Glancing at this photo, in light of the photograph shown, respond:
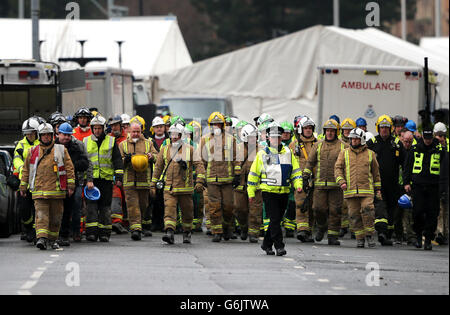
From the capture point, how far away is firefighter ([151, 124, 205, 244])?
1833 centimetres

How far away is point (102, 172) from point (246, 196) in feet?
7.75

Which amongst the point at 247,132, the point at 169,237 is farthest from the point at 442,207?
the point at 169,237

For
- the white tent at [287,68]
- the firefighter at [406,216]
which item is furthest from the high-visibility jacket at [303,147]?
the white tent at [287,68]

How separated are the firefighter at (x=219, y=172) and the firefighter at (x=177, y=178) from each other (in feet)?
1.22

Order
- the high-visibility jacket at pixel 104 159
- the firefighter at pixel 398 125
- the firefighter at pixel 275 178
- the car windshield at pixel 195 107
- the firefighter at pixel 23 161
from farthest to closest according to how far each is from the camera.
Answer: the car windshield at pixel 195 107 < the firefighter at pixel 398 125 < the high-visibility jacket at pixel 104 159 < the firefighter at pixel 23 161 < the firefighter at pixel 275 178

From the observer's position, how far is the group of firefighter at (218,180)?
57.9ft

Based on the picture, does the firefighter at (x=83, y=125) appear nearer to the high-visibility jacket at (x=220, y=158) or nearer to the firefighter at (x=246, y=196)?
the high-visibility jacket at (x=220, y=158)

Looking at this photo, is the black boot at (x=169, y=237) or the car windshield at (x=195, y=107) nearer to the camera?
the black boot at (x=169, y=237)

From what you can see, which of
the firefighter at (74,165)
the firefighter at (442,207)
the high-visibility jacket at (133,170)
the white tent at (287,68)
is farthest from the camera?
the white tent at (287,68)

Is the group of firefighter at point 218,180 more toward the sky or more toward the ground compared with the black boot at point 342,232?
more toward the sky

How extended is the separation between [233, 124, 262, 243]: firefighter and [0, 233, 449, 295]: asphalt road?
0.95ft

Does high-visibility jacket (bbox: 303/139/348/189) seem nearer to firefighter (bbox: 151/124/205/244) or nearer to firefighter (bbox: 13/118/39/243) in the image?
firefighter (bbox: 151/124/205/244)
